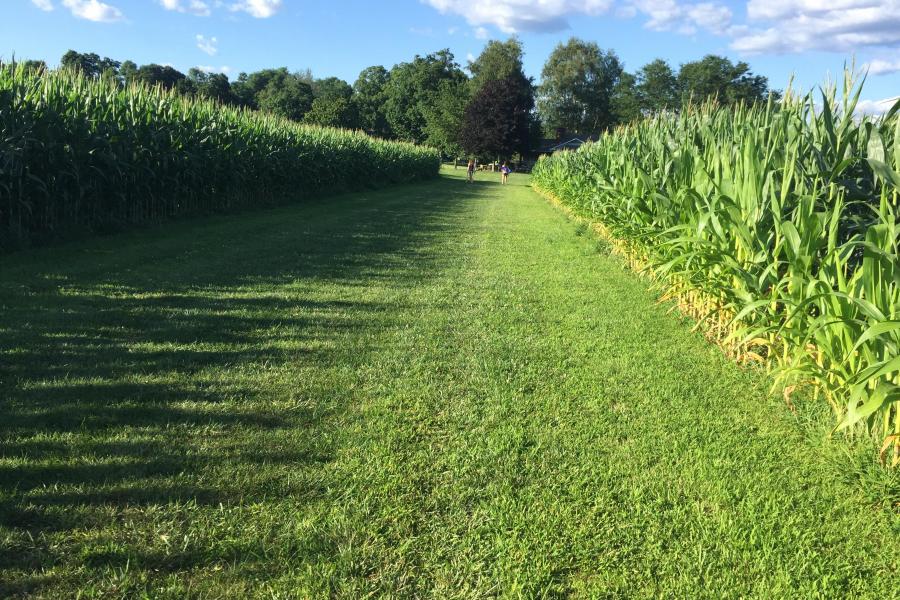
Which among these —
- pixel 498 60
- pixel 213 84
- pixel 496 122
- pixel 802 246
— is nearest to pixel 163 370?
pixel 802 246

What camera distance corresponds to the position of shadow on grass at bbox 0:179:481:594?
2547mm

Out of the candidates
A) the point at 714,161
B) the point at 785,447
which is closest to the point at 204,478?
the point at 785,447

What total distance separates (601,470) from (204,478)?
6.42 ft

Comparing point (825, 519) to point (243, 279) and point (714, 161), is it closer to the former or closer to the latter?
point (714, 161)

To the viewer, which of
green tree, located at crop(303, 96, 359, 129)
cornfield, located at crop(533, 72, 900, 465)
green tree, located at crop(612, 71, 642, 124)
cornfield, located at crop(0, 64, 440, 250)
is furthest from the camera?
green tree, located at crop(612, 71, 642, 124)

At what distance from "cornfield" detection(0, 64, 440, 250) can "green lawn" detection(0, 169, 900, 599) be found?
114 inches

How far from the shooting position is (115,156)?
918 centimetres

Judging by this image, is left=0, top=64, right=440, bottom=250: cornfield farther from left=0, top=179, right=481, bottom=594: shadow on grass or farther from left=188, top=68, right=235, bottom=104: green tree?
left=188, top=68, right=235, bottom=104: green tree

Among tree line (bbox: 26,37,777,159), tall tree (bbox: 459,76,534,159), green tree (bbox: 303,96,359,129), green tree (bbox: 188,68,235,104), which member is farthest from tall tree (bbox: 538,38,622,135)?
green tree (bbox: 188,68,235,104)

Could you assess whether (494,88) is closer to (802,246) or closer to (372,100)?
(372,100)

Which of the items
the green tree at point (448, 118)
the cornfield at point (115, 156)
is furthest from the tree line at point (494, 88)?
the cornfield at point (115, 156)

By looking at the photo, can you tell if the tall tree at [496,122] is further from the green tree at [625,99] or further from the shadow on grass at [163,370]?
the shadow on grass at [163,370]

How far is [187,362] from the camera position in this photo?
400cm

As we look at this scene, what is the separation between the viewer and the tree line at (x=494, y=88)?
6544cm
